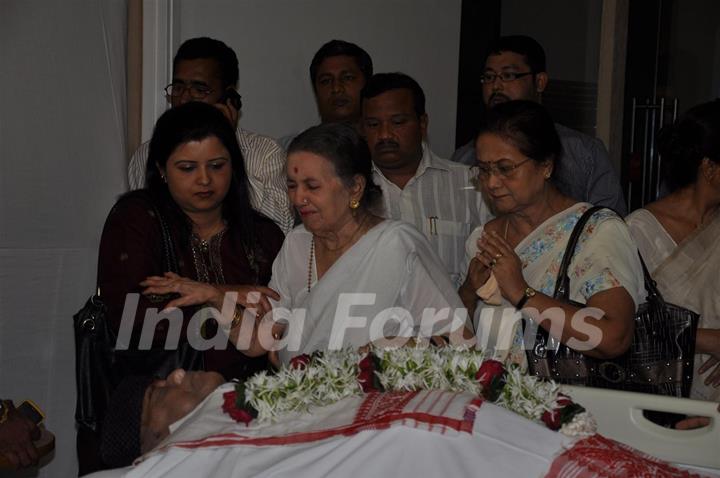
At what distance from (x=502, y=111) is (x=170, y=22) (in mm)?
1944

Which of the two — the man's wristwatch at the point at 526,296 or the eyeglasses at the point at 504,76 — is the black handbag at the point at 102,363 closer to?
the man's wristwatch at the point at 526,296

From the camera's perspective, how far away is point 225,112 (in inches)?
162

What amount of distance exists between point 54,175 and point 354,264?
4.85 feet

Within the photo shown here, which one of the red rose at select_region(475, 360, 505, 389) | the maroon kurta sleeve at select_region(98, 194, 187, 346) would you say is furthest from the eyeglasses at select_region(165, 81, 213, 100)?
the red rose at select_region(475, 360, 505, 389)

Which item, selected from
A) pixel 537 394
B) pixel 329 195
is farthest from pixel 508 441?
pixel 329 195

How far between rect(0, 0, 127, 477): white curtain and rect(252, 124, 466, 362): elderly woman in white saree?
1236mm

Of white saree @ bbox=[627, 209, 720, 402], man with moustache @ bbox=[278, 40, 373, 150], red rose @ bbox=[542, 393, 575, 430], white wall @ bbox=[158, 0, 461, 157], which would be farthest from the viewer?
white wall @ bbox=[158, 0, 461, 157]

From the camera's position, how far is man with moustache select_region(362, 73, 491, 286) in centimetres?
411

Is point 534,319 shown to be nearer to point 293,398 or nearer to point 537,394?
point 537,394

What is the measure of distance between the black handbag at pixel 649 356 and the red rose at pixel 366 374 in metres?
0.79

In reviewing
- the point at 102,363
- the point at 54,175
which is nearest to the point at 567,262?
the point at 102,363

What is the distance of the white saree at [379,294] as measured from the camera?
333cm

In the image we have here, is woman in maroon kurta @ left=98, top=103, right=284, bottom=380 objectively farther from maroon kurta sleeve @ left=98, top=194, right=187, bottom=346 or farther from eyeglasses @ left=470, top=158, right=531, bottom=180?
eyeglasses @ left=470, top=158, right=531, bottom=180

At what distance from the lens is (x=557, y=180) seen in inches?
133
